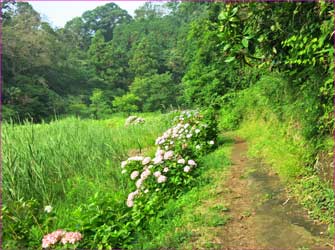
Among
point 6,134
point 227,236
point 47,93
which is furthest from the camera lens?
point 47,93

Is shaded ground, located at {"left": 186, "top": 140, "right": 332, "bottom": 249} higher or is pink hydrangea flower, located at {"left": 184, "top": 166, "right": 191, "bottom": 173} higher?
pink hydrangea flower, located at {"left": 184, "top": 166, "right": 191, "bottom": 173}

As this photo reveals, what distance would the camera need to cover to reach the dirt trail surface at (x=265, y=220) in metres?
2.43

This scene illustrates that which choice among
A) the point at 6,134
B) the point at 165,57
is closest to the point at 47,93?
the point at 165,57

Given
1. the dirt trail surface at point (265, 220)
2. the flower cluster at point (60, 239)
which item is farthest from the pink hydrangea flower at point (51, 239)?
the dirt trail surface at point (265, 220)

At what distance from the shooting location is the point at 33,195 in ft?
11.2

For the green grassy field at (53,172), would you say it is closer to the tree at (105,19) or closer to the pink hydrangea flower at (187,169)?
the pink hydrangea flower at (187,169)

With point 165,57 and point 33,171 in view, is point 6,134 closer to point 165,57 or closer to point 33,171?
point 33,171

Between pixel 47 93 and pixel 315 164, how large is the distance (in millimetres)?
21073

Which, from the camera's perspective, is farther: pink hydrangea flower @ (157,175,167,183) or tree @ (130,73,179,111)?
tree @ (130,73,179,111)

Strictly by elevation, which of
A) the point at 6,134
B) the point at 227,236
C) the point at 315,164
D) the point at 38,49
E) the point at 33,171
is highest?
the point at 38,49

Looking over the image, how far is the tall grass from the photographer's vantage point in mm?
3385

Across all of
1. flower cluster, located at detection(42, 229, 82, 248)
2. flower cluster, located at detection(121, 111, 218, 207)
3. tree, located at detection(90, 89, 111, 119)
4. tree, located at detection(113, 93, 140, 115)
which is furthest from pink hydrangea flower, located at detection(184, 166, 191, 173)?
tree, located at detection(90, 89, 111, 119)

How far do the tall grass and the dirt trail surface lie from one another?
1.49 meters

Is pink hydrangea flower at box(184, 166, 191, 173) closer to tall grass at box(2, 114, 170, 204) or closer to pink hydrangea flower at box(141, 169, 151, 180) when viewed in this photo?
pink hydrangea flower at box(141, 169, 151, 180)
